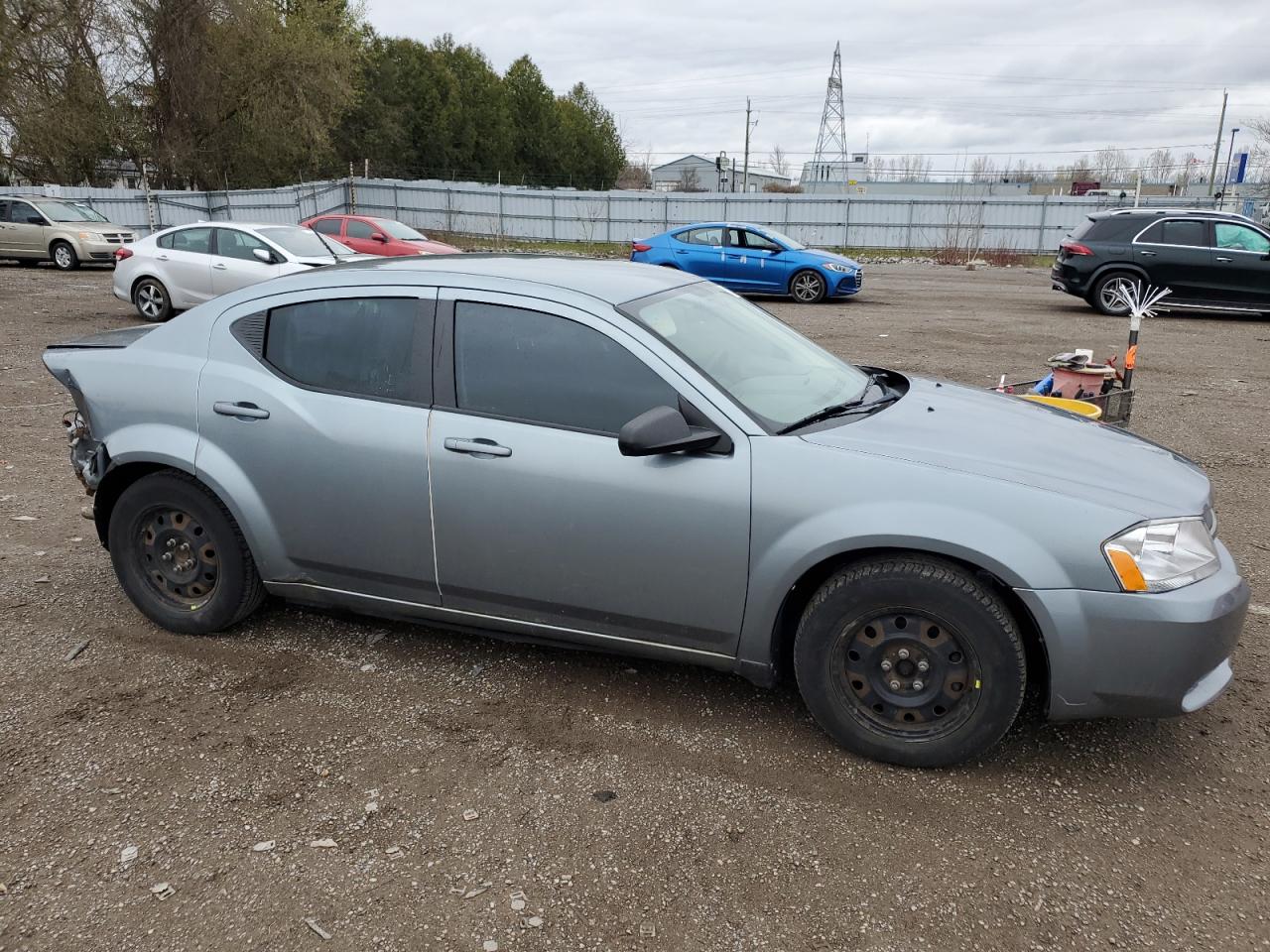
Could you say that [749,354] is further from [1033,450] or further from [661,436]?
[1033,450]

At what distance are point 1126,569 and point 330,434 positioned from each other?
2796 mm

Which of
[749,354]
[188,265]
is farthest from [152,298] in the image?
[749,354]

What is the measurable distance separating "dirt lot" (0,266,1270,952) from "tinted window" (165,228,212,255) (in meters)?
10.3

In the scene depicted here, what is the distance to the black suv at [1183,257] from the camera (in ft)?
48.7

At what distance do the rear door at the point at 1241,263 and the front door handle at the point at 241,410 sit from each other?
15809 mm

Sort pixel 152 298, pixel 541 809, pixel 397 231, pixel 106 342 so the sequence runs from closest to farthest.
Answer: pixel 541 809 → pixel 106 342 → pixel 152 298 → pixel 397 231

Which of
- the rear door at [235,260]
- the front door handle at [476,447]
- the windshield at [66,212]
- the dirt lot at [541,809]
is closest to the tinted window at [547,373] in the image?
the front door handle at [476,447]

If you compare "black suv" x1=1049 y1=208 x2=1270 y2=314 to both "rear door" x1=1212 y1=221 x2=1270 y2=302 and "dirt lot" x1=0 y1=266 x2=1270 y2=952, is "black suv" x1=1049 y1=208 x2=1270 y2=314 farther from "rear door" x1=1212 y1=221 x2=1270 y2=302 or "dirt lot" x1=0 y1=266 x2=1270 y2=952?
"dirt lot" x1=0 y1=266 x2=1270 y2=952

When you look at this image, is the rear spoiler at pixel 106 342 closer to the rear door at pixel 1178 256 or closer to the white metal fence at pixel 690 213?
the rear door at pixel 1178 256

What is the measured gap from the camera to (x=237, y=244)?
13.3 m

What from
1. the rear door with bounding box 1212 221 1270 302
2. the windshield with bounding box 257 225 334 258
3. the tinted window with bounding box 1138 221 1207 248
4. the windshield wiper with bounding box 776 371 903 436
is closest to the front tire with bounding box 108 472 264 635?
Result: the windshield wiper with bounding box 776 371 903 436

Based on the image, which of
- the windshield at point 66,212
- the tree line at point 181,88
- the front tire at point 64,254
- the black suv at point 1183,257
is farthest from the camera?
the tree line at point 181,88

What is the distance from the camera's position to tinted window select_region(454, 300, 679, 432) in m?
A: 3.30

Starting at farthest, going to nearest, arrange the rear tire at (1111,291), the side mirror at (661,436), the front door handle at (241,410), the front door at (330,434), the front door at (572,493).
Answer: the rear tire at (1111,291) < the front door handle at (241,410) < the front door at (330,434) < the front door at (572,493) < the side mirror at (661,436)
